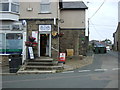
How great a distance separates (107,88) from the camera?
8156 mm

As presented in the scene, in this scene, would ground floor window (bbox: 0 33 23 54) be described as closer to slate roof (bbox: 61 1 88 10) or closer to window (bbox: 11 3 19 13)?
window (bbox: 11 3 19 13)

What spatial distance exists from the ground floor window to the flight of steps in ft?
6.55

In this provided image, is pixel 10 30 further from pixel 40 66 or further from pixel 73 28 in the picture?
pixel 73 28

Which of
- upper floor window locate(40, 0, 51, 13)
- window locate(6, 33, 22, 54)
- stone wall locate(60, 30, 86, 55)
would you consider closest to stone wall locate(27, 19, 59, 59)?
upper floor window locate(40, 0, 51, 13)

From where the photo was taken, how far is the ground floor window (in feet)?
54.6

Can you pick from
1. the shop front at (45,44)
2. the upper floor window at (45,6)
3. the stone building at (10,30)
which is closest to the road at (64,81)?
the stone building at (10,30)

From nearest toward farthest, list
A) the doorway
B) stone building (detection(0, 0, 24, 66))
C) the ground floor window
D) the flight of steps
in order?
1. the flight of steps
2. stone building (detection(0, 0, 24, 66))
3. the ground floor window
4. the doorway

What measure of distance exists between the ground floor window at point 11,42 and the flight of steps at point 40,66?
2.00 m

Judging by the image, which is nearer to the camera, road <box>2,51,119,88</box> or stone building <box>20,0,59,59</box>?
road <box>2,51,119,88</box>

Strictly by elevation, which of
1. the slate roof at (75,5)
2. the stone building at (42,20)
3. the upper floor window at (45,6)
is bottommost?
the stone building at (42,20)

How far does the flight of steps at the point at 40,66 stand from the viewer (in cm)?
1364

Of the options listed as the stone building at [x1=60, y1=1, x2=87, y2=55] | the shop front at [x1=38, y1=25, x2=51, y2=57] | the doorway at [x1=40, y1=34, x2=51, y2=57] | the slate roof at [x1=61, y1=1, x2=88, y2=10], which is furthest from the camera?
the slate roof at [x1=61, y1=1, x2=88, y2=10]

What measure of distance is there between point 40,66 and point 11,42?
386cm

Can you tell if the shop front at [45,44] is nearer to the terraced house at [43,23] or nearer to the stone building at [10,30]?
the terraced house at [43,23]
